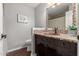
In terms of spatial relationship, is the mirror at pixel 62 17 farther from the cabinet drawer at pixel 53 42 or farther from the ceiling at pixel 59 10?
the cabinet drawer at pixel 53 42

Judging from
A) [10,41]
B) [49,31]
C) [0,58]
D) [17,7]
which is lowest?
[0,58]

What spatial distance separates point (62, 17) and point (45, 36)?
518mm

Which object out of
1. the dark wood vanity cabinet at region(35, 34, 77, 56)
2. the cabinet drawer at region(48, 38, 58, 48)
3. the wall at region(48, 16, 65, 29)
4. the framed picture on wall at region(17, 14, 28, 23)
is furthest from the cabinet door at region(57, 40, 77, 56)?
the framed picture on wall at region(17, 14, 28, 23)

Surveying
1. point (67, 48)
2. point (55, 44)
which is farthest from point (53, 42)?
point (67, 48)

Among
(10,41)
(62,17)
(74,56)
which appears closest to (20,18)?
(10,41)

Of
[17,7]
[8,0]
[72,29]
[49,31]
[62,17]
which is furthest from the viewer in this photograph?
[49,31]

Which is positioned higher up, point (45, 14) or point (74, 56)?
point (45, 14)

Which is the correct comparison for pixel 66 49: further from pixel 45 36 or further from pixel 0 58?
pixel 0 58

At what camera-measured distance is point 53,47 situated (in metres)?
1.89

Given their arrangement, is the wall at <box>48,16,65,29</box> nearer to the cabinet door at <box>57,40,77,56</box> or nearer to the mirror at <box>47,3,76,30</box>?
the mirror at <box>47,3,76,30</box>

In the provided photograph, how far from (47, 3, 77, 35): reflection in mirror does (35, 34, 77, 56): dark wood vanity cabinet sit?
1.12 ft

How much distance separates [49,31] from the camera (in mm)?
2215

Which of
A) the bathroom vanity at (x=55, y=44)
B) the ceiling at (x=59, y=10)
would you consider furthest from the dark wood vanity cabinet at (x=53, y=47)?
the ceiling at (x=59, y=10)

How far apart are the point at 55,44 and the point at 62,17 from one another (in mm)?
584
